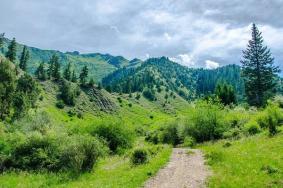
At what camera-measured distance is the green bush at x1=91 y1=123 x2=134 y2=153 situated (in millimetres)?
51375

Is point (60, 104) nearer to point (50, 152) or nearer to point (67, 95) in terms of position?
point (67, 95)

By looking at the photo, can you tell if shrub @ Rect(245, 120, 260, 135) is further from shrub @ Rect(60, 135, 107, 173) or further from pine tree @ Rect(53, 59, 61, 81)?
pine tree @ Rect(53, 59, 61, 81)

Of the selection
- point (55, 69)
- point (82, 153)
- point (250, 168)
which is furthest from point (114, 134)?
point (55, 69)

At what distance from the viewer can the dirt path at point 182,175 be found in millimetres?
21191

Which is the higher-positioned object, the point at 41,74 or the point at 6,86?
the point at 41,74

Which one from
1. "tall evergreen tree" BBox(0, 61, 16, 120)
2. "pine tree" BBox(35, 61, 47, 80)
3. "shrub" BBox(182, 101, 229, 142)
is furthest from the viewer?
"pine tree" BBox(35, 61, 47, 80)

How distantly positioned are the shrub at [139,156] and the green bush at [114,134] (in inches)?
770

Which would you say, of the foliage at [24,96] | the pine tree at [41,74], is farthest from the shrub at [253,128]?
the pine tree at [41,74]

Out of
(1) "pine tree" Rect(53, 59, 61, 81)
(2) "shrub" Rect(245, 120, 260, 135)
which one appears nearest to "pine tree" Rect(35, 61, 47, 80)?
(1) "pine tree" Rect(53, 59, 61, 81)

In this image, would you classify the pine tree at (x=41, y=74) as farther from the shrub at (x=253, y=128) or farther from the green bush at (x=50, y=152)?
the shrub at (x=253, y=128)

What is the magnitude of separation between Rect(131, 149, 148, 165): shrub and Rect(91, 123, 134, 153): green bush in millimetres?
19567

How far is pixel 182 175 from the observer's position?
2358 centimetres

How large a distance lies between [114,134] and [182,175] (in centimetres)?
2846

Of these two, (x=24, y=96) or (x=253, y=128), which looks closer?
(x=253, y=128)
